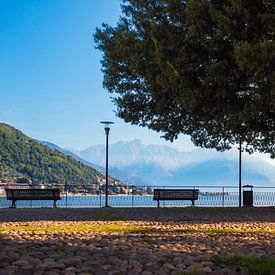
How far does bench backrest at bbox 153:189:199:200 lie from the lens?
2358 centimetres

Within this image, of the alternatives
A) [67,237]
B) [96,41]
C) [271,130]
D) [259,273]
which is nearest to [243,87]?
[271,130]

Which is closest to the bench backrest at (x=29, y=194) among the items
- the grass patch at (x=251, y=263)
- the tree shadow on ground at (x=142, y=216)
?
the tree shadow on ground at (x=142, y=216)

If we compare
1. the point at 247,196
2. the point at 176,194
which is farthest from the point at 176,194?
the point at 247,196

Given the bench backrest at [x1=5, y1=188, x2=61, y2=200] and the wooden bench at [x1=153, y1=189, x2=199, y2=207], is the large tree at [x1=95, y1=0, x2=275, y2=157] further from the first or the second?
the bench backrest at [x1=5, y1=188, x2=61, y2=200]

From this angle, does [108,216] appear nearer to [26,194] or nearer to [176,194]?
[26,194]

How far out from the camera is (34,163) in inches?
3000

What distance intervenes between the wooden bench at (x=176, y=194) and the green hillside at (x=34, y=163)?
4769cm

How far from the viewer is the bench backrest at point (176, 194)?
23.6m

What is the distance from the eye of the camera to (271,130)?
17.1 meters

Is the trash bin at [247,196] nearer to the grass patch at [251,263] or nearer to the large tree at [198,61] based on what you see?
the large tree at [198,61]

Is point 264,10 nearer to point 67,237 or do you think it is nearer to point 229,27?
point 229,27

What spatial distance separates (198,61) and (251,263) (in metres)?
9.12

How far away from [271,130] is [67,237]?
10.9 m

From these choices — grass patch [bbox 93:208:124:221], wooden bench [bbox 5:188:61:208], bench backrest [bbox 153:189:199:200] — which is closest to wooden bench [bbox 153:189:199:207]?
bench backrest [bbox 153:189:199:200]
